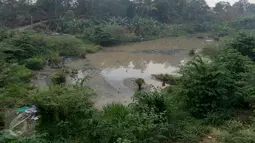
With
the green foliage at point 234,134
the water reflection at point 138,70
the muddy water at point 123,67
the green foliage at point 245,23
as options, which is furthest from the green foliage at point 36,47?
the green foliage at point 245,23

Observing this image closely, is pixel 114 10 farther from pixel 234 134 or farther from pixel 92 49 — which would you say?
pixel 234 134

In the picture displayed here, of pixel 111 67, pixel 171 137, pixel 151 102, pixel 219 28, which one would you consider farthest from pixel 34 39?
pixel 219 28

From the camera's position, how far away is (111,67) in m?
15.4

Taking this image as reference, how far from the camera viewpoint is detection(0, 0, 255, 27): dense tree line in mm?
25692

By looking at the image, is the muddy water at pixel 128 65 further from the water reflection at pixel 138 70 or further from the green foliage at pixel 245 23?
the green foliage at pixel 245 23

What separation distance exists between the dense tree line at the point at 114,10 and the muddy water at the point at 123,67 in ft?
38.7

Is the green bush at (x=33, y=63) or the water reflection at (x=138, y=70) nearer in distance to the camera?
the green bush at (x=33, y=63)

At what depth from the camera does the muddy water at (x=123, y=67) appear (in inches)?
412

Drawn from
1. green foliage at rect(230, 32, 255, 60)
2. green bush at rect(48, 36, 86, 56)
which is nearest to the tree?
green foliage at rect(230, 32, 255, 60)

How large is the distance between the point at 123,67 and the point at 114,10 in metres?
20.7

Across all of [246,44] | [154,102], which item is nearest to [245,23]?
[246,44]

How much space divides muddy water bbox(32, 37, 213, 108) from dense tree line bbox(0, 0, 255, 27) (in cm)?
1180

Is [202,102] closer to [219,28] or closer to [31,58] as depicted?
[31,58]

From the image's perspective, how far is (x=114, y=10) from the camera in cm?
3409
